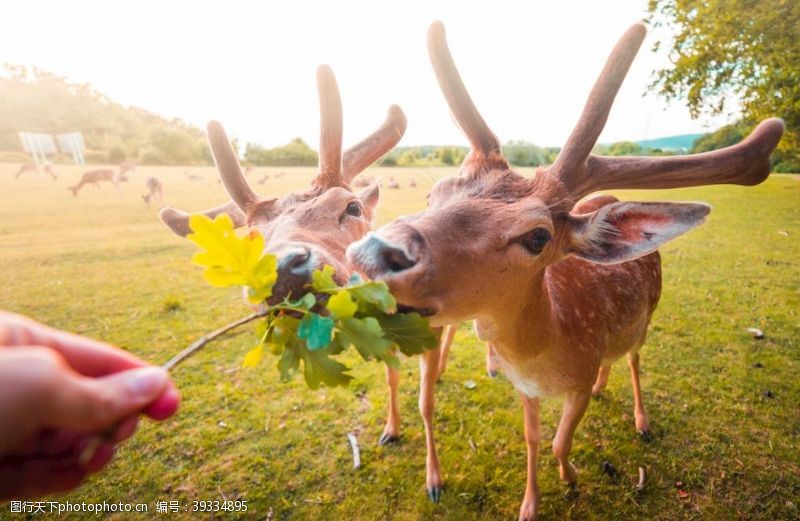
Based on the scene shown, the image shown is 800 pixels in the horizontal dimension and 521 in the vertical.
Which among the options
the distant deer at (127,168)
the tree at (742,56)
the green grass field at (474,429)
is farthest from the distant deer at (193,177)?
the tree at (742,56)

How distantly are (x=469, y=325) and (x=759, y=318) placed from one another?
477cm

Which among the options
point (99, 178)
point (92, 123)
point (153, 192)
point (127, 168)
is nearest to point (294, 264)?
point (153, 192)

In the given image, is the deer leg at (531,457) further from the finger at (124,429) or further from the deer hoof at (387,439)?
the finger at (124,429)

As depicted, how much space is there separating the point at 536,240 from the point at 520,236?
0.42ft

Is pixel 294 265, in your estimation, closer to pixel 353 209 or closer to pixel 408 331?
pixel 408 331

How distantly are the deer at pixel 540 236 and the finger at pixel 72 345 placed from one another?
837mm

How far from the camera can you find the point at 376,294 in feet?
4.47

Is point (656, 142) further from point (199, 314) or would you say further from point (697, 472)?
point (199, 314)

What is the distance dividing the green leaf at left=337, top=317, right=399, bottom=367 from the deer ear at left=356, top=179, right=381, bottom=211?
241cm

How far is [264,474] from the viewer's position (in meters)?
3.81

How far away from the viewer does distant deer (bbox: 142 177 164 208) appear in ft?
71.7

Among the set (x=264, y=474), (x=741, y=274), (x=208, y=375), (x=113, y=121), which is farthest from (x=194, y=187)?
(x=741, y=274)

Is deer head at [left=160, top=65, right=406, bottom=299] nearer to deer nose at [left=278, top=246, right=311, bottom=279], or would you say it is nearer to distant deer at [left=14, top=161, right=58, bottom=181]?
deer nose at [left=278, top=246, right=311, bottom=279]

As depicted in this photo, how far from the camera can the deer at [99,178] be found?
25275mm
